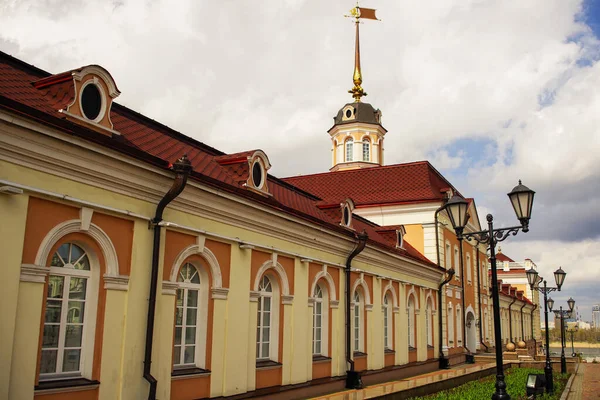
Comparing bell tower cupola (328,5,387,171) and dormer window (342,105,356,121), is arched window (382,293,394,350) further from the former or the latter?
dormer window (342,105,356,121)

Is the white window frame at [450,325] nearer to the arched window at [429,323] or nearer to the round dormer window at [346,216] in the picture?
the arched window at [429,323]

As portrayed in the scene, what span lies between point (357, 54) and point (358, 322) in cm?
2811

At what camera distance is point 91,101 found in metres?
9.49

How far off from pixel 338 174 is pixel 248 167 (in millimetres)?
18301

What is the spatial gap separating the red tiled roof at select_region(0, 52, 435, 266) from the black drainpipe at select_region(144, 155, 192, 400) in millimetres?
329

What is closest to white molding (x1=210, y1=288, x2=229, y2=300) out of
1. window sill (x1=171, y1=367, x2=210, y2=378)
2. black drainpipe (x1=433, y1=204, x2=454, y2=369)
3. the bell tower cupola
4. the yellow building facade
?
the yellow building facade

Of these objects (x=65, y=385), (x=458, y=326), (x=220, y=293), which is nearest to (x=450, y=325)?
(x=458, y=326)

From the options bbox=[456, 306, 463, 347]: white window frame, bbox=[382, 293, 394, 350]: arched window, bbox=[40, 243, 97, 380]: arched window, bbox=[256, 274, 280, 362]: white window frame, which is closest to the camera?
bbox=[40, 243, 97, 380]: arched window

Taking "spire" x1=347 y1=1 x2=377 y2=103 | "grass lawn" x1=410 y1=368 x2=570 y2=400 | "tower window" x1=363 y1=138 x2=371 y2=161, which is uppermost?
"spire" x1=347 y1=1 x2=377 y2=103

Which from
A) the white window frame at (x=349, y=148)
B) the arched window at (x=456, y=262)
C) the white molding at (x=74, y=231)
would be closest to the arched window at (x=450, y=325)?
the arched window at (x=456, y=262)

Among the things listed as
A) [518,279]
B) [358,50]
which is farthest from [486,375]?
[518,279]

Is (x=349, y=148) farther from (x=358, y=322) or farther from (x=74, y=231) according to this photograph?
(x=74, y=231)

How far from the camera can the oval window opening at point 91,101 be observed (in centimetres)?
938

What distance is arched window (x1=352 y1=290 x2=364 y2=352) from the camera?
18531 millimetres
